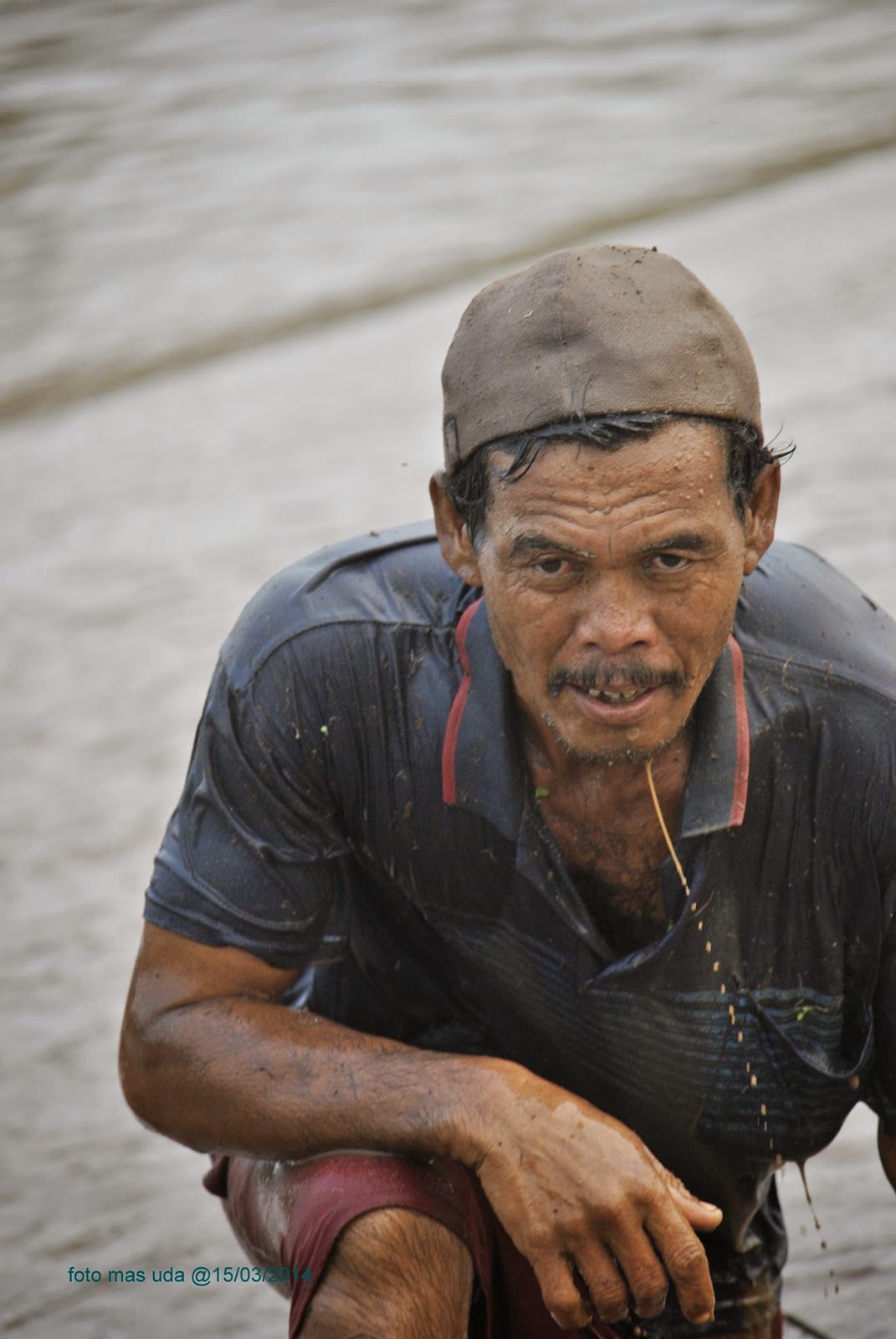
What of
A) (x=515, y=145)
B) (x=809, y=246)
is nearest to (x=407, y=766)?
(x=809, y=246)

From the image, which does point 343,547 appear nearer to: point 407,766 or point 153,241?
point 407,766

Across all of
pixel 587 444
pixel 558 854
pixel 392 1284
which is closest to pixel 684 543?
pixel 587 444

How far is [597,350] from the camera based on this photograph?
1688mm

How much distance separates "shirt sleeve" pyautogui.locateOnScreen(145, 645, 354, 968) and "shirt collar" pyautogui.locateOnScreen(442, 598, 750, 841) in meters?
0.15

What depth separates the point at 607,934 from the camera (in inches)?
76.9

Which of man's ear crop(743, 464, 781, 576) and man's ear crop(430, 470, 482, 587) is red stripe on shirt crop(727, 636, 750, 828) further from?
man's ear crop(430, 470, 482, 587)

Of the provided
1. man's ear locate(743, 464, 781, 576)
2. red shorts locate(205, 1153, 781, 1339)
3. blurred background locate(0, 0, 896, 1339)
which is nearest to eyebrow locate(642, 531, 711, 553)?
man's ear locate(743, 464, 781, 576)

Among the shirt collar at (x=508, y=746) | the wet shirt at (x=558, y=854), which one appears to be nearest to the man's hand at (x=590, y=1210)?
the wet shirt at (x=558, y=854)

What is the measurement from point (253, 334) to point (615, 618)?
4457 millimetres

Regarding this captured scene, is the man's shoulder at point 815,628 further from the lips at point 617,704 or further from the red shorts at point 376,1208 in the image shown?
the red shorts at point 376,1208

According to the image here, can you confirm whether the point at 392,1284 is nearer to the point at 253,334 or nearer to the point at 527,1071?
the point at 527,1071

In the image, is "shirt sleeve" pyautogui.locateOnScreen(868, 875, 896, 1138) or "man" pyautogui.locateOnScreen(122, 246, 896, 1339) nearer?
"man" pyautogui.locateOnScreen(122, 246, 896, 1339)

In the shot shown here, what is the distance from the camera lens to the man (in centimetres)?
170

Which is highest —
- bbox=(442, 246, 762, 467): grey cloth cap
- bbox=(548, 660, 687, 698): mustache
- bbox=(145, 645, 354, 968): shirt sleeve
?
bbox=(442, 246, 762, 467): grey cloth cap
